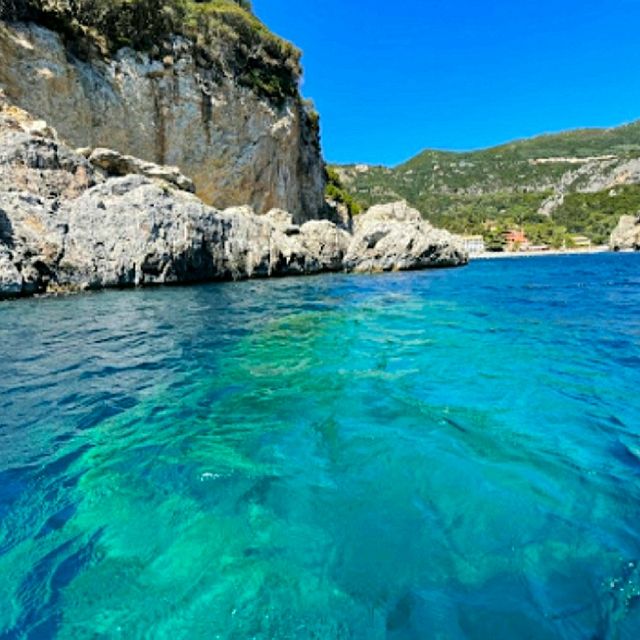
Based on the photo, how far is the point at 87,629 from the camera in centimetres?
216

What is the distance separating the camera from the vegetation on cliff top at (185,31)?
2593 centimetres

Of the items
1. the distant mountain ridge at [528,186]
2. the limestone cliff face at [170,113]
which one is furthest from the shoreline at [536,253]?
the limestone cliff face at [170,113]

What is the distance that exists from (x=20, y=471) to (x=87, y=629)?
200 cm

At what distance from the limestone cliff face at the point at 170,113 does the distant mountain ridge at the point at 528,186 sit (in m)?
77.7

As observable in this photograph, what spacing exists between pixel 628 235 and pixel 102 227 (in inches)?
3263

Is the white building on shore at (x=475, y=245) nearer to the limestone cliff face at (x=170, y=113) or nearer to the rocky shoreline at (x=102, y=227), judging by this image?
the limestone cliff face at (x=170, y=113)

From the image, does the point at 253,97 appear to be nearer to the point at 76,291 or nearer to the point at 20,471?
the point at 76,291

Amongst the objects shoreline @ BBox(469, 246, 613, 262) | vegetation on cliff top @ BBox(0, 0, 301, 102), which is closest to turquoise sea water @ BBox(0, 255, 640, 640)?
vegetation on cliff top @ BBox(0, 0, 301, 102)

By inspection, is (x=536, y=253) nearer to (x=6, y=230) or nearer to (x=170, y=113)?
(x=170, y=113)

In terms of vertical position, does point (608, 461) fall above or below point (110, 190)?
below

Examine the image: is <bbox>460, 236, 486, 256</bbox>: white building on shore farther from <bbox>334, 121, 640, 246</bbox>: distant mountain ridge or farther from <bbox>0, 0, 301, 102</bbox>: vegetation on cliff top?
<bbox>0, 0, 301, 102</bbox>: vegetation on cliff top

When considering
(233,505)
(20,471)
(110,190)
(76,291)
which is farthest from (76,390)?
(110,190)

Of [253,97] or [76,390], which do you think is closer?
[76,390]

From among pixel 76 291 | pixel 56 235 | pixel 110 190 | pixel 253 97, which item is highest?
pixel 253 97
